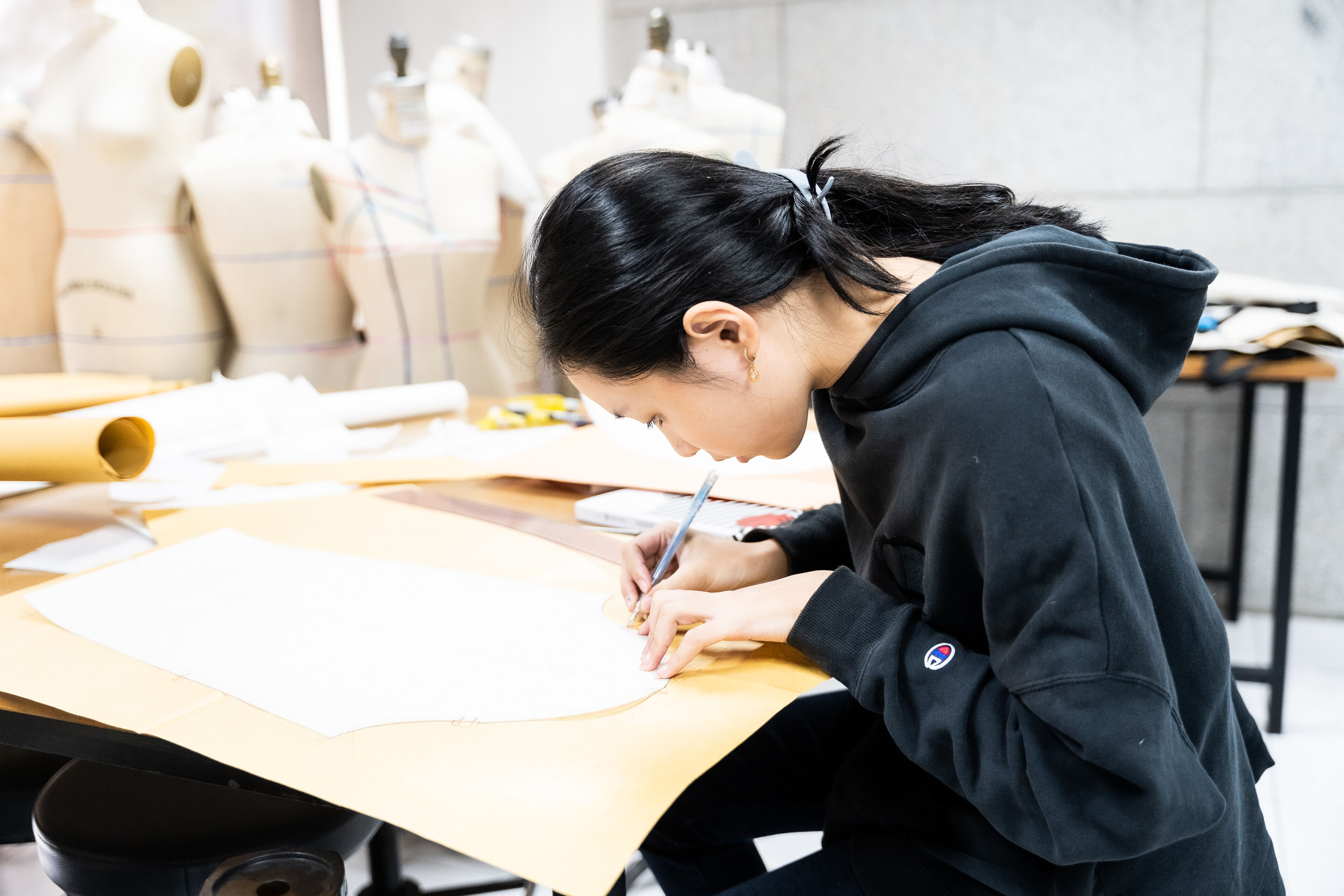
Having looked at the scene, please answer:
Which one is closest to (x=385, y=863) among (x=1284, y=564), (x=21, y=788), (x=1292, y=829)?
(x=21, y=788)

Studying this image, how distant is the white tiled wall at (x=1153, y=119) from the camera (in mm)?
2174

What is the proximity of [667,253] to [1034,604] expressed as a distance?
1.02ft

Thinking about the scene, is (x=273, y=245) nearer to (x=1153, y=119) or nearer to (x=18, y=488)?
(x=18, y=488)

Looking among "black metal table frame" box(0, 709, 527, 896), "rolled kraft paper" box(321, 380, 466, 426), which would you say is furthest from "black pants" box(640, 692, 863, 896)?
"rolled kraft paper" box(321, 380, 466, 426)

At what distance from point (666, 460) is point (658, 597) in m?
0.52

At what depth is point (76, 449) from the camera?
949mm

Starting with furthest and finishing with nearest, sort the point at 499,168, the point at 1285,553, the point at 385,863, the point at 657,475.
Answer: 1. the point at 1285,553
2. the point at 499,168
3. the point at 385,863
4. the point at 657,475

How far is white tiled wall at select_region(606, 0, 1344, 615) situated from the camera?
217cm

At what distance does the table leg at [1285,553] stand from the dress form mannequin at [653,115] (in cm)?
117

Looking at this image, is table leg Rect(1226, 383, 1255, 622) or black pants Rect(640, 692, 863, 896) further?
table leg Rect(1226, 383, 1255, 622)

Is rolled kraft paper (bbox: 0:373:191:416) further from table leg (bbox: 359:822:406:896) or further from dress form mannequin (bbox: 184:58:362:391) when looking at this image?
table leg (bbox: 359:822:406:896)

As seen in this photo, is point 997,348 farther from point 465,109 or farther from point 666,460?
point 465,109

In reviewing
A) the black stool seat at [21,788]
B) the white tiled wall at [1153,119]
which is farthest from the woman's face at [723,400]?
the white tiled wall at [1153,119]

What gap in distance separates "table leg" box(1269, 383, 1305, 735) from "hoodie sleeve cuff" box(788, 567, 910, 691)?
5.14 ft
